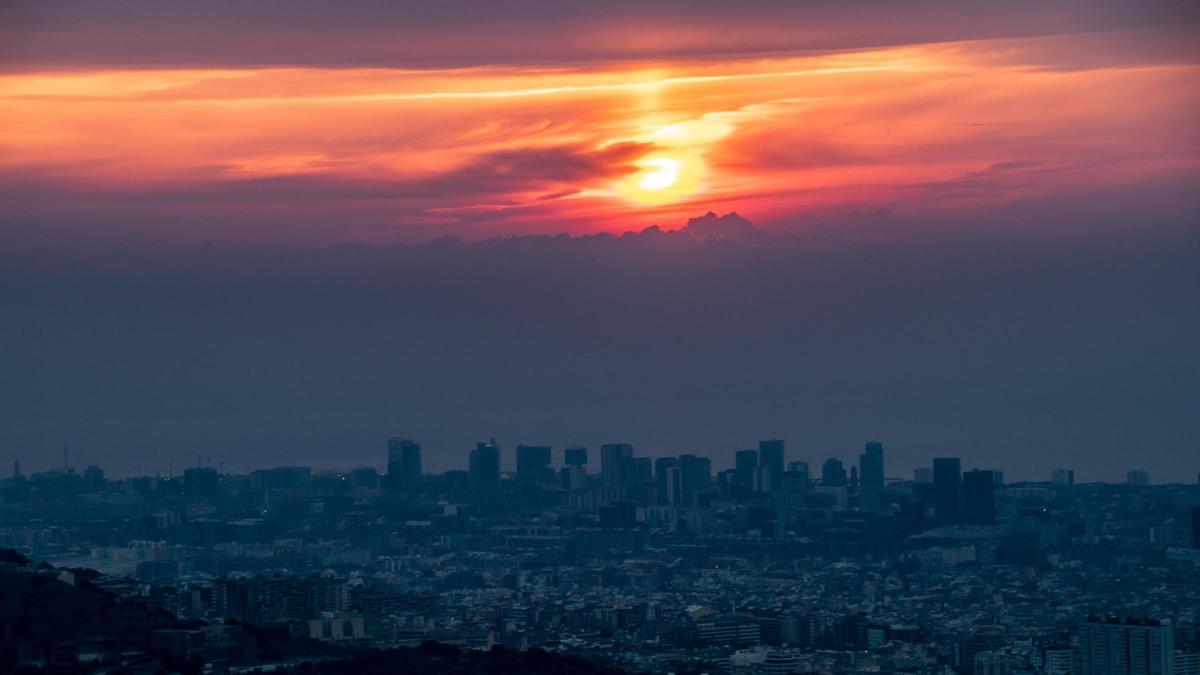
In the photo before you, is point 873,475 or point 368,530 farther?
point 873,475

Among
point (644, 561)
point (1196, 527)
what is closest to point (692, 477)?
point (644, 561)

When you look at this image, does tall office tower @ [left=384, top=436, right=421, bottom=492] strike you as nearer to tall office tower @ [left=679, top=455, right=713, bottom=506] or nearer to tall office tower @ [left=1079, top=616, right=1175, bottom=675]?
tall office tower @ [left=679, top=455, right=713, bottom=506]

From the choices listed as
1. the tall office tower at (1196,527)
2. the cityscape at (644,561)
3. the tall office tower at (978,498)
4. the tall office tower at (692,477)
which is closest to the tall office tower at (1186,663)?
the cityscape at (644,561)

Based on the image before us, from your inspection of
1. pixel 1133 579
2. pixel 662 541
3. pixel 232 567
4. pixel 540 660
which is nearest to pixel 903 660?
pixel 540 660

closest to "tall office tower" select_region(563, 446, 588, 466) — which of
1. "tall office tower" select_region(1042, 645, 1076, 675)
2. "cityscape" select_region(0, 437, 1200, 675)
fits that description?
"cityscape" select_region(0, 437, 1200, 675)

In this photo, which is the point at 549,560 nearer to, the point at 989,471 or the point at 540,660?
the point at 989,471
